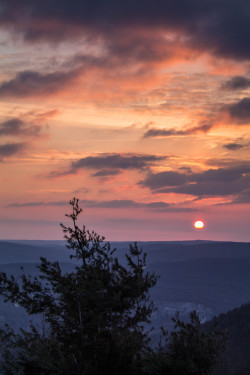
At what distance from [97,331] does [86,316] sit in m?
0.72

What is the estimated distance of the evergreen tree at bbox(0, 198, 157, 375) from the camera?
16125mm

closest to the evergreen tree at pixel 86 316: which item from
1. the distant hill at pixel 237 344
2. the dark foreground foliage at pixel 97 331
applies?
the dark foreground foliage at pixel 97 331

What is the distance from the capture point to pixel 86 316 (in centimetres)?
1717

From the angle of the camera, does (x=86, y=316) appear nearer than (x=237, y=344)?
Yes

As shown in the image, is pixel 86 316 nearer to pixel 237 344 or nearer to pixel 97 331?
pixel 97 331

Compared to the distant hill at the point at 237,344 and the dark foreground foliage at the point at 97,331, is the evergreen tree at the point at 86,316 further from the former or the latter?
the distant hill at the point at 237,344

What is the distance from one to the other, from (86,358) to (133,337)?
6.28 ft

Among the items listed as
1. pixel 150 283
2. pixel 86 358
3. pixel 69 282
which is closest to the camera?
pixel 86 358

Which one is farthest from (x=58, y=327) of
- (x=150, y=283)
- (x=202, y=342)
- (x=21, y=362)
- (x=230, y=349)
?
(x=230, y=349)

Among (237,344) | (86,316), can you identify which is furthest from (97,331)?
(237,344)

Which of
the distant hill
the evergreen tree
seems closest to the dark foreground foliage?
the evergreen tree

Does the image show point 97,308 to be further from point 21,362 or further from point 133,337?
point 21,362

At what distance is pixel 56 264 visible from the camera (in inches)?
731

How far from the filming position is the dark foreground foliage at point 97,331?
15.7m
